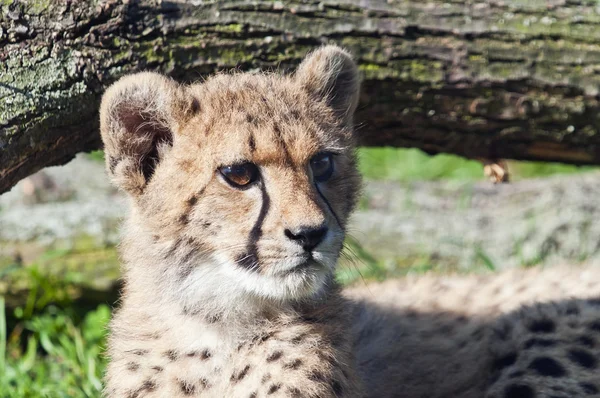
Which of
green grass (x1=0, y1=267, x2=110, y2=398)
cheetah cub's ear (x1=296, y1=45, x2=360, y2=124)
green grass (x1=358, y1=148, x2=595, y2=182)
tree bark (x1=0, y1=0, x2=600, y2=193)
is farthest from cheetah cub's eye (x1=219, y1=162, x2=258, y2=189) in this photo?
green grass (x1=358, y1=148, x2=595, y2=182)

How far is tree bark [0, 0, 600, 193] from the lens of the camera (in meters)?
4.08

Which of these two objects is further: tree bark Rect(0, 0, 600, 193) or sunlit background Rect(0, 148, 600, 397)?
Answer: sunlit background Rect(0, 148, 600, 397)

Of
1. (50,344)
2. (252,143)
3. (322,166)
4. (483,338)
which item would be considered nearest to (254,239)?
(252,143)

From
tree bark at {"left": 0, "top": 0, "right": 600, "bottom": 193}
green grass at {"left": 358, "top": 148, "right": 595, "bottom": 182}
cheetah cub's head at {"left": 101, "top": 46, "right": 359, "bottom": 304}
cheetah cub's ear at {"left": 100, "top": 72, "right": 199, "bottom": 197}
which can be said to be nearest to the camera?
cheetah cub's head at {"left": 101, "top": 46, "right": 359, "bottom": 304}

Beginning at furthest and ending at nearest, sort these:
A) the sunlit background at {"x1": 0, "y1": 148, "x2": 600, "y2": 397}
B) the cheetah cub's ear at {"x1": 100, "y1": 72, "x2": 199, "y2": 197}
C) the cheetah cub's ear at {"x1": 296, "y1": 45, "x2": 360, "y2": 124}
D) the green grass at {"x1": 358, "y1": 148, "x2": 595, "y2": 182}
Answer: the green grass at {"x1": 358, "y1": 148, "x2": 595, "y2": 182}
the sunlit background at {"x1": 0, "y1": 148, "x2": 600, "y2": 397}
the cheetah cub's ear at {"x1": 296, "y1": 45, "x2": 360, "y2": 124}
the cheetah cub's ear at {"x1": 100, "y1": 72, "x2": 199, "y2": 197}

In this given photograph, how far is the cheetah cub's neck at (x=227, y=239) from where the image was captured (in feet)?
11.1

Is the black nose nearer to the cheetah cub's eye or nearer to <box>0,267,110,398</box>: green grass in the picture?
the cheetah cub's eye

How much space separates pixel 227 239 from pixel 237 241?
48mm

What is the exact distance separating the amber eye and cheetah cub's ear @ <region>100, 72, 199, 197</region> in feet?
1.73

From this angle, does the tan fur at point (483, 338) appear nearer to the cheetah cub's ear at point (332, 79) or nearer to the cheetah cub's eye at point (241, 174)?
the cheetah cub's ear at point (332, 79)

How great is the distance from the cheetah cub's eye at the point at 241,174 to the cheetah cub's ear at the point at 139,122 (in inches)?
13.2

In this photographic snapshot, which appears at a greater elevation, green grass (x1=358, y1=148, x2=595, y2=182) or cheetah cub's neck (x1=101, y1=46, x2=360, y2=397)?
cheetah cub's neck (x1=101, y1=46, x2=360, y2=397)

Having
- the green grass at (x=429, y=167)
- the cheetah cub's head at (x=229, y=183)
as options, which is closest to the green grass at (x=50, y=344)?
the cheetah cub's head at (x=229, y=183)

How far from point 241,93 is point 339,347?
3.67 feet
